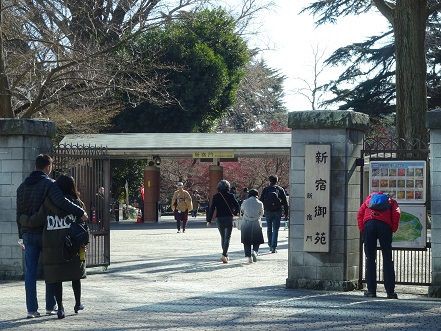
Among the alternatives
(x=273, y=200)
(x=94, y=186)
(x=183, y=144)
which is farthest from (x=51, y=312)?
(x=183, y=144)

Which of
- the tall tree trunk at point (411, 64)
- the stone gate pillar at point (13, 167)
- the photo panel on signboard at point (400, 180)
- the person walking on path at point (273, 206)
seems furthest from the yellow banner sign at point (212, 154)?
the photo panel on signboard at point (400, 180)

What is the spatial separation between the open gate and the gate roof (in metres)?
21.0

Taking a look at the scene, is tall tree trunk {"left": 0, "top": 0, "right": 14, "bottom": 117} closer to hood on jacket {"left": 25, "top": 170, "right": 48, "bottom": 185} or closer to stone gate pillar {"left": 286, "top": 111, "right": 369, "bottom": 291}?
stone gate pillar {"left": 286, "top": 111, "right": 369, "bottom": 291}

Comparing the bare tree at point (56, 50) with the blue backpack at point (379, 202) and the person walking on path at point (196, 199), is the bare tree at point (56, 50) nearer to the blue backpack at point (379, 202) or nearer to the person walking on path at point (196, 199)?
the blue backpack at point (379, 202)

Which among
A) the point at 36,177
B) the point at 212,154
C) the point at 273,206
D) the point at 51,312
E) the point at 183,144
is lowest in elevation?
the point at 51,312

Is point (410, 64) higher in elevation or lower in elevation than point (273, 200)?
higher

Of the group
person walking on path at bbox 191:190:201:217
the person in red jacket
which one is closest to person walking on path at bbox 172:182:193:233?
the person in red jacket

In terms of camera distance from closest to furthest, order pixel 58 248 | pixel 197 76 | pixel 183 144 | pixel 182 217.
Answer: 1. pixel 58 248
2. pixel 182 217
3. pixel 183 144
4. pixel 197 76

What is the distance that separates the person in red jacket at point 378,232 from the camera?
1443 centimetres

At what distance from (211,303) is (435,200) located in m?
3.58

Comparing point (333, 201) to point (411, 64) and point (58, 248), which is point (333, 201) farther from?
point (411, 64)

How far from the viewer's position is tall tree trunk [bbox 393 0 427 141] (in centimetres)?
2264

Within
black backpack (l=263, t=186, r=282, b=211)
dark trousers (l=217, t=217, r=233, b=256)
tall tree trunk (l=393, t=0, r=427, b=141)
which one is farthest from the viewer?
black backpack (l=263, t=186, r=282, b=211)

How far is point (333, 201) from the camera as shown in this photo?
15508 mm
